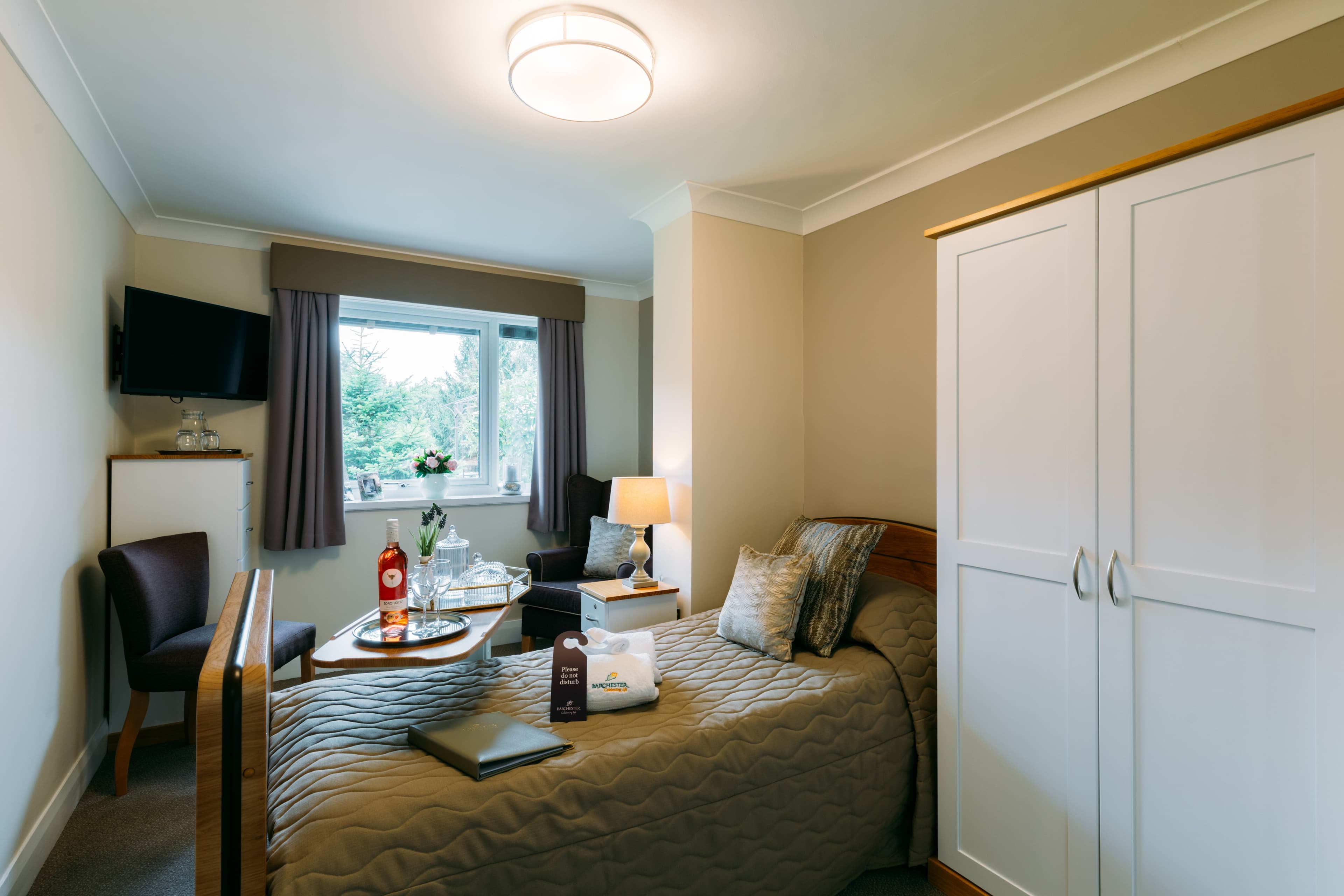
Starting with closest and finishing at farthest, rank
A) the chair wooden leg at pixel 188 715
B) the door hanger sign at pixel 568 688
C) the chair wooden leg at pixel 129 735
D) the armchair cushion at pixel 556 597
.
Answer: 1. the door hanger sign at pixel 568 688
2. the chair wooden leg at pixel 129 735
3. the chair wooden leg at pixel 188 715
4. the armchair cushion at pixel 556 597

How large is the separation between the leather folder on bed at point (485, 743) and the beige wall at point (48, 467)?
4.50ft

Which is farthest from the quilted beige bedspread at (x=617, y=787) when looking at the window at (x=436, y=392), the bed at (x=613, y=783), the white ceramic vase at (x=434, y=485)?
the window at (x=436, y=392)

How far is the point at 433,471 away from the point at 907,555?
296cm

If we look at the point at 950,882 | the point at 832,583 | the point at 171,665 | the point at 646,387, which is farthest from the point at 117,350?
the point at 950,882

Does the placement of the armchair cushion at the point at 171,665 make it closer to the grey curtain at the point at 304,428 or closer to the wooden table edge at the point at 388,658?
the grey curtain at the point at 304,428

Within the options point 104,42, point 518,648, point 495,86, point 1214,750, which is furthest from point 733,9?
point 518,648

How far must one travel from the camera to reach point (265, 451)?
3854mm

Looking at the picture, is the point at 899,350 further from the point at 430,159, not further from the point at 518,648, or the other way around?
the point at 518,648

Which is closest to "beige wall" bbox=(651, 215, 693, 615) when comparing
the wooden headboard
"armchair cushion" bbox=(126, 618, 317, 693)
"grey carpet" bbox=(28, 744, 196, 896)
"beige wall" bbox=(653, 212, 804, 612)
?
"beige wall" bbox=(653, 212, 804, 612)

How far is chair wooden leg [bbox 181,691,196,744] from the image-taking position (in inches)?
120

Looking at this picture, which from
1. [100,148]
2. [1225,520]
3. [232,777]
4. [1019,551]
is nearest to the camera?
[232,777]

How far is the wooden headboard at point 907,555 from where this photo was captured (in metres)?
2.79

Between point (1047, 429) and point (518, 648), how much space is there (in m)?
3.67

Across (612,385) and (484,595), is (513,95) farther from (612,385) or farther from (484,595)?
(612,385)
